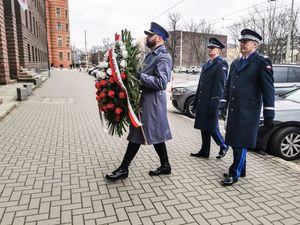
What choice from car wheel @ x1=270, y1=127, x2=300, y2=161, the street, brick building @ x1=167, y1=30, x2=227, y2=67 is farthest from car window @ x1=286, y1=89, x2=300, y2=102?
brick building @ x1=167, y1=30, x2=227, y2=67

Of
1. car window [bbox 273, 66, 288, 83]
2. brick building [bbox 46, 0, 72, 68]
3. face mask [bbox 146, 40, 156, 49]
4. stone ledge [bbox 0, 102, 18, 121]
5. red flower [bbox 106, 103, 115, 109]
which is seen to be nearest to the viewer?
red flower [bbox 106, 103, 115, 109]

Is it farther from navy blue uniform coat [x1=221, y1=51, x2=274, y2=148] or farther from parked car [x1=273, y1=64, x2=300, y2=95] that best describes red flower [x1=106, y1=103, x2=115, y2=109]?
parked car [x1=273, y1=64, x2=300, y2=95]

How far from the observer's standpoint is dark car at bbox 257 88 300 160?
17.0 feet

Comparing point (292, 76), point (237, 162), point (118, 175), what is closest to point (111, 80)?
point (118, 175)

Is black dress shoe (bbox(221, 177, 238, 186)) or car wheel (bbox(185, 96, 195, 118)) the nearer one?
black dress shoe (bbox(221, 177, 238, 186))

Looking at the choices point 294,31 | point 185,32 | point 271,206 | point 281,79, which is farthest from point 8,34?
point 185,32

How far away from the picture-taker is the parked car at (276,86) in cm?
879

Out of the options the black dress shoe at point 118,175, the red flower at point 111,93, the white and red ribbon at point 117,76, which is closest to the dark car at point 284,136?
the black dress shoe at point 118,175

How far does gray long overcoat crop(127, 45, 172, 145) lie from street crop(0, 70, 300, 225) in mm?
669

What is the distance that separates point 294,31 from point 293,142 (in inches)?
985

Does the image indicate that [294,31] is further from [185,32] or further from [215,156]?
[185,32]

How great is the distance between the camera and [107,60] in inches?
141

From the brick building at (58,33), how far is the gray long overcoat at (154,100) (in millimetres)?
73376

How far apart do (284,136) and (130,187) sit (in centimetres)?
309
